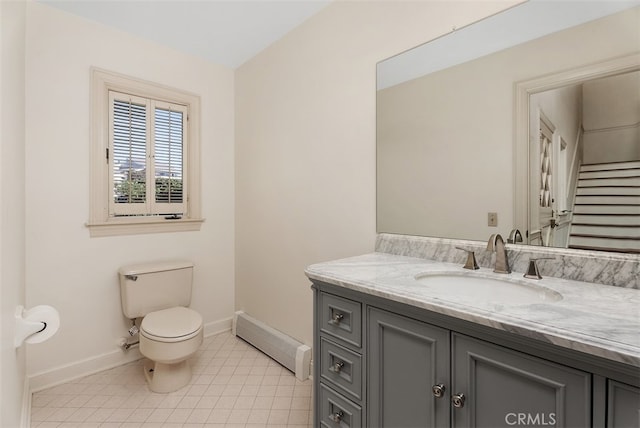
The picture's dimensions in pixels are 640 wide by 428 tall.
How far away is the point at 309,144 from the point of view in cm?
203

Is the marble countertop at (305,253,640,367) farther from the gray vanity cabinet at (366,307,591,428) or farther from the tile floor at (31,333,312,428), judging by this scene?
the tile floor at (31,333,312,428)

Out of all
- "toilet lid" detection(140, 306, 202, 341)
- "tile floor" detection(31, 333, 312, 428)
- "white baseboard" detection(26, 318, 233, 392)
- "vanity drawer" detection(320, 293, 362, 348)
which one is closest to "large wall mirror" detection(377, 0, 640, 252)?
"vanity drawer" detection(320, 293, 362, 348)

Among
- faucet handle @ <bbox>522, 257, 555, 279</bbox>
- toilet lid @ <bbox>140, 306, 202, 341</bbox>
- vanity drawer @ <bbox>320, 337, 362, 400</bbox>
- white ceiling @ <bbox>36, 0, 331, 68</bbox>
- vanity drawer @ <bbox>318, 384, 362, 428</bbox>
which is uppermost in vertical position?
white ceiling @ <bbox>36, 0, 331, 68</bbox>

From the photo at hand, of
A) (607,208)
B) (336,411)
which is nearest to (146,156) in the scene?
(336,411)

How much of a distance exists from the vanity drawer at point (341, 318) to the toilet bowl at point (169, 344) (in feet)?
3.29

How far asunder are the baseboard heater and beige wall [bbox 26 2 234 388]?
780mm

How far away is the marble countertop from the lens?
0.63 metres

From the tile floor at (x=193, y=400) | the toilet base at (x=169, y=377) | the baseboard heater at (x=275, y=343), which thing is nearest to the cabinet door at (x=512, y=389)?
the tile floor at (x=193, y=400)

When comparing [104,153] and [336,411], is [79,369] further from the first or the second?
[336,411]

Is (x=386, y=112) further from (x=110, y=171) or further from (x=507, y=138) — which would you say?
(x=110, y=171)

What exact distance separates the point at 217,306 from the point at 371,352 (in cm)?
199
